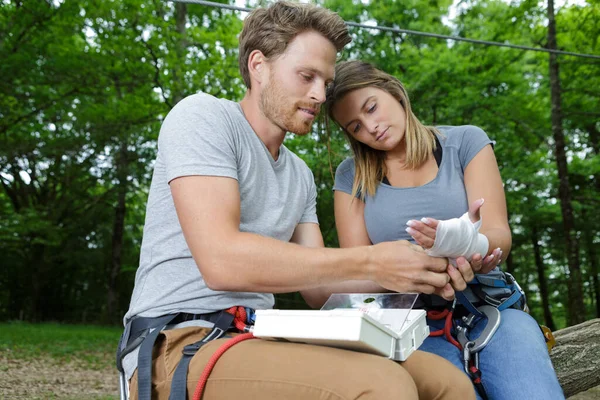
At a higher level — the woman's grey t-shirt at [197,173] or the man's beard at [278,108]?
the man's beard at [278,108]

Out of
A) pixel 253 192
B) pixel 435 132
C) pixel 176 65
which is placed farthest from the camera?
pixel 176 65

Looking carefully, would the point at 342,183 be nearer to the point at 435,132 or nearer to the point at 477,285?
the point at 435,132

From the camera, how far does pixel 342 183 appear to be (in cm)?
283

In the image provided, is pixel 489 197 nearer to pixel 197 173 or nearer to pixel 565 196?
pixel 197 173

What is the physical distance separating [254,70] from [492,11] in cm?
1135

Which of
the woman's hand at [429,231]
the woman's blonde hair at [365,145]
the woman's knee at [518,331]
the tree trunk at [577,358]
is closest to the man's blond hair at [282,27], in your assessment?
the woman's blonde hair at [365,145]

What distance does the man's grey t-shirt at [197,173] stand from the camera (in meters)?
1.80

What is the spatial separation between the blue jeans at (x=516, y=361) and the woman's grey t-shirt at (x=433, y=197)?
511 millimetres

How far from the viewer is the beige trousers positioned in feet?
4.48

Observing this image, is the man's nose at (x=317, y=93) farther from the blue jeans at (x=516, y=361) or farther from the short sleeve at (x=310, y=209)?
the blue jeans at (x=516, y=361)

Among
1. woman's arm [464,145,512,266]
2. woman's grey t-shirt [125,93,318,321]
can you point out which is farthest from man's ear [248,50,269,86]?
woman's arm [464,145,512,266]

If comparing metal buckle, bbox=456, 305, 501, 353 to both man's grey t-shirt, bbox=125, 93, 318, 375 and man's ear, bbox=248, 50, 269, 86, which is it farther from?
man's ear, bbox=248, 50, 269, 86

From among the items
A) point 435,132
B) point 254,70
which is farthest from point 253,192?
point 435,132

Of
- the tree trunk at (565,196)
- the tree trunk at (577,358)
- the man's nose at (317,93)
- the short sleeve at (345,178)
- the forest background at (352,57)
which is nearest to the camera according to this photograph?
the man's nose at (317,93)
